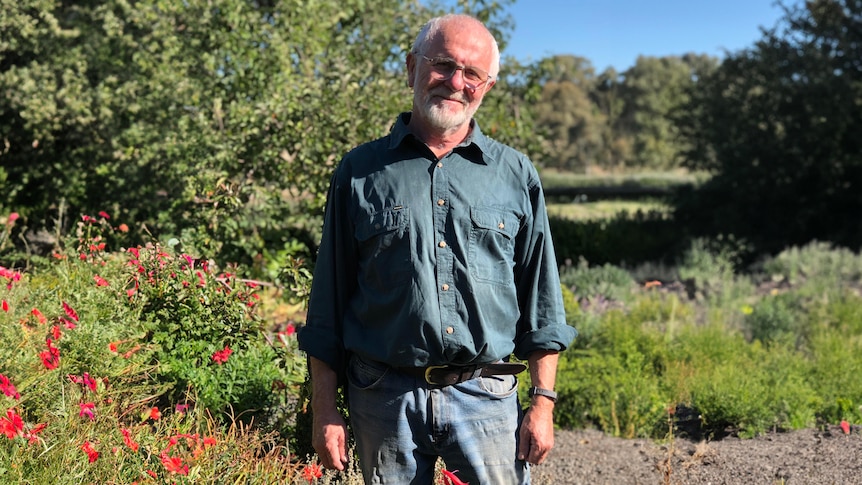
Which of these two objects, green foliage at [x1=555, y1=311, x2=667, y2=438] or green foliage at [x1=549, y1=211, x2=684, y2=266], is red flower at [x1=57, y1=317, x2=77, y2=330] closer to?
green foliage at [x1=555, y1=311, x2=667, y2=438]

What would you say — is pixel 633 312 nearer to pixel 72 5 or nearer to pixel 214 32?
pixel 214 32

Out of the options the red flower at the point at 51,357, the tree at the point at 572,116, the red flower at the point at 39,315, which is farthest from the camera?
the tree at the point at 572,116

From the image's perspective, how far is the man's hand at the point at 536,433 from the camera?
2.42m

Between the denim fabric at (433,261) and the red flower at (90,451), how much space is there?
2.72 feet

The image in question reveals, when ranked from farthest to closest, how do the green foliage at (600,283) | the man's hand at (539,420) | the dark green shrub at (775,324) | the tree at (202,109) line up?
the green foliage at (600,283), the dark green shrub at (775,324), the tree at (202,109), the man's hand at (539,420)

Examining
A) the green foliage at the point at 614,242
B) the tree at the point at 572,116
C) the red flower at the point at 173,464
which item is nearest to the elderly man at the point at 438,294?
the red flower at the point at 173,464

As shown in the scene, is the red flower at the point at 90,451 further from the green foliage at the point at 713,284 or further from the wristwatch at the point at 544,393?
the green foliage at the point at 713,284

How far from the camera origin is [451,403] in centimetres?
235

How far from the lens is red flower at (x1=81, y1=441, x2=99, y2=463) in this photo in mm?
2690

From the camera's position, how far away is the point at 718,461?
170 inches

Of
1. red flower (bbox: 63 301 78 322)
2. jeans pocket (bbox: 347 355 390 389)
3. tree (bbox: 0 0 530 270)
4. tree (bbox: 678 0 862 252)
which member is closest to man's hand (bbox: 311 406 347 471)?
jeans pocket (bbox: 347 355 390 389)

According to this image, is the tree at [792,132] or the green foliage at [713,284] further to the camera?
the tree at [792,132]

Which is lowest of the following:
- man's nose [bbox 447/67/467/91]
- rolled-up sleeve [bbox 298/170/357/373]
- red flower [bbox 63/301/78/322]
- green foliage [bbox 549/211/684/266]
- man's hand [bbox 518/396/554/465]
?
green foliage [bbox 549/211/684/266]

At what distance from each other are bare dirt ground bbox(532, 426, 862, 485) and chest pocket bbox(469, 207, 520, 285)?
1.94m
